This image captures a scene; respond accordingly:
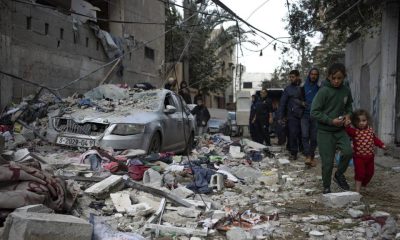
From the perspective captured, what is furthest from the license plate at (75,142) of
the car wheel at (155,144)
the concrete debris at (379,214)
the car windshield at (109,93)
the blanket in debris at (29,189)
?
the concrete debris at (379,214)

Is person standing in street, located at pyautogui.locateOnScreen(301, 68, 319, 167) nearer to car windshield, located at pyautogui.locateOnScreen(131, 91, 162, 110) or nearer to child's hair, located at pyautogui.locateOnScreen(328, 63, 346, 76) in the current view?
car windshield, located at pyautogui.locateOnScreen(131, 91, 162, 110)

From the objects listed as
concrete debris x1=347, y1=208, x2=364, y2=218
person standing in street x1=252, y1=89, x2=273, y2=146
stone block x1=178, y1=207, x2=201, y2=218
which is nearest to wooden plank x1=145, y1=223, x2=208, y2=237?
stone block x1=178, y1=207, x2=201, y2=218

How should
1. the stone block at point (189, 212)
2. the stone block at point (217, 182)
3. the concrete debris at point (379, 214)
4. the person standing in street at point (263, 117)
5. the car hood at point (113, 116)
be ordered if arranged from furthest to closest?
the person standing in street at point (263, 117), the car hood at point (113, 116), the stone block at point (217, 182), the stone block at point (189, 212), the concrete debris at point (379, 214)

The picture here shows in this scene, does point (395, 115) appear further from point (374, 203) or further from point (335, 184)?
point (374, 203)

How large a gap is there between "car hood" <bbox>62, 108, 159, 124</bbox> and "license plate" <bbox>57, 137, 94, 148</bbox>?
33 centimetres

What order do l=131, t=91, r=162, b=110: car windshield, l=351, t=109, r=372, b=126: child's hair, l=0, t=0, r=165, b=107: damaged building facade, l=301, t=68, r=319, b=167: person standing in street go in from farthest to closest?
l=0, t=0, r=165, b=107: damaged building facade → l=131, t=91, r=162, b=110: car windshield → l=301, t=68, r=319, b=167: person standing in street → l=351, t=109, r=372, b=126: child's hair

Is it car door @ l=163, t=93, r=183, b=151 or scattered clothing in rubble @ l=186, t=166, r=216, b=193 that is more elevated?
car door @ l=163, t=93, r=183, b=151

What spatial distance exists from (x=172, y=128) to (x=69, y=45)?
5.35 meters

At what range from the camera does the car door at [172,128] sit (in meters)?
8.88

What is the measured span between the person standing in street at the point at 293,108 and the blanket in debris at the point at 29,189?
5385 millimetres

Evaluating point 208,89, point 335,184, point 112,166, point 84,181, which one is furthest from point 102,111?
point 208,89

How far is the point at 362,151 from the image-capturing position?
18.8ft

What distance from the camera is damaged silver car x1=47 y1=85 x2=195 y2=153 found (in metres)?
7.48

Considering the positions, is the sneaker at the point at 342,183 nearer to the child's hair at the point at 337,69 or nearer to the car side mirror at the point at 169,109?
the child's hair at the point at 337,69
